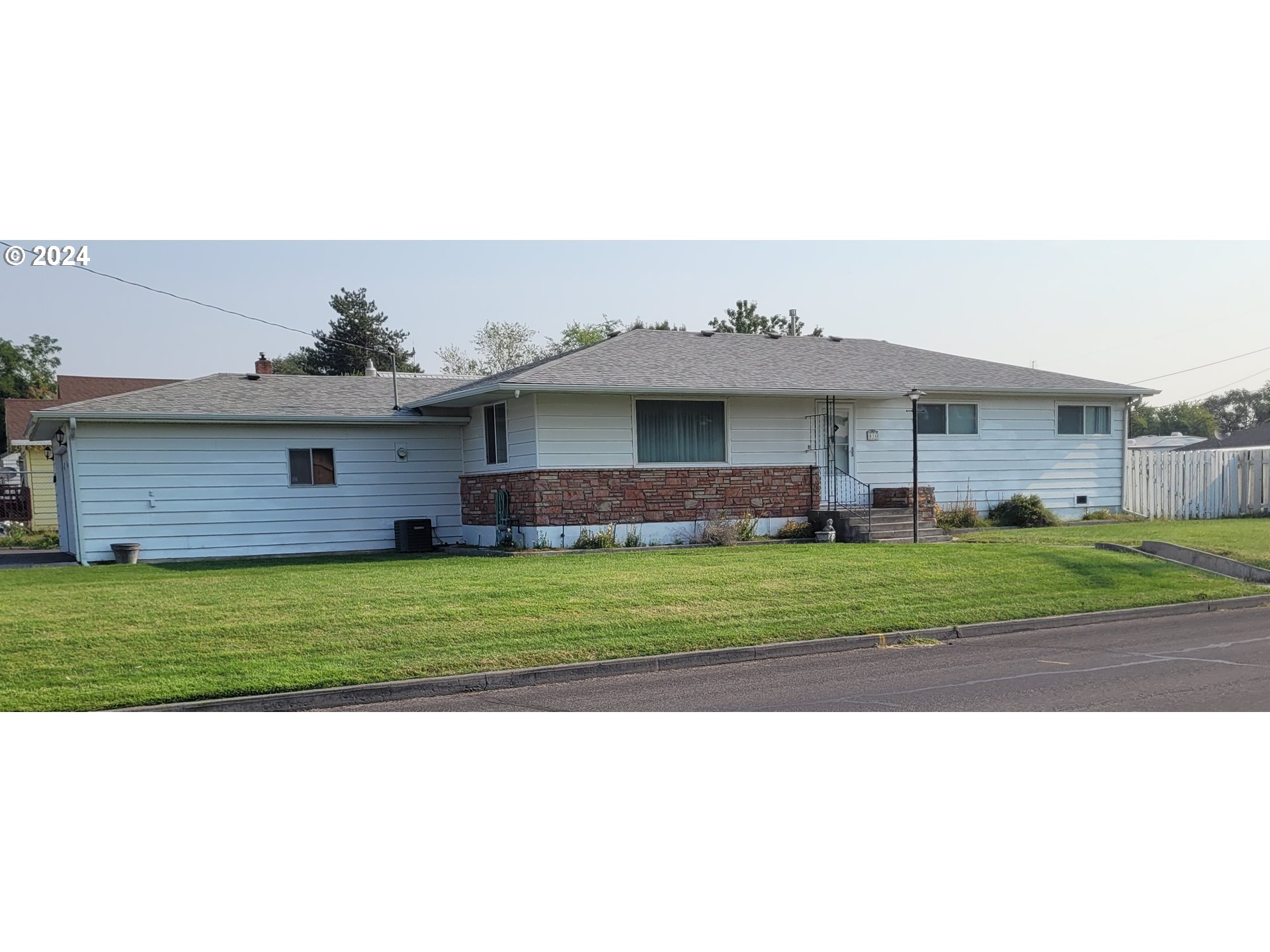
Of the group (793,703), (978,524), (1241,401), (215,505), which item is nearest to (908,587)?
(793,703)

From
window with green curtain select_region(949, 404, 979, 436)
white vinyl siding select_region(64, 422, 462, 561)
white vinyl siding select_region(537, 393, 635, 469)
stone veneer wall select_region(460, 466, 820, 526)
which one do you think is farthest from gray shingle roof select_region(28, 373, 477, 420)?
window with green curtain select_region(949, 404, 979, 436)

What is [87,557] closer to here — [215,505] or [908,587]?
[215,505]

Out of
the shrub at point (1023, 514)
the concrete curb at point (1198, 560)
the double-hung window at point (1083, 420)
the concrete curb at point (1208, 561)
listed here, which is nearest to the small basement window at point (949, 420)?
the shrub at point (1023, 514)

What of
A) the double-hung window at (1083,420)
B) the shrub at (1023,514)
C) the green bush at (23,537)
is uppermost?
the double-hung window at (1083,420)

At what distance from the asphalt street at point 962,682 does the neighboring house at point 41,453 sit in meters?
27.0

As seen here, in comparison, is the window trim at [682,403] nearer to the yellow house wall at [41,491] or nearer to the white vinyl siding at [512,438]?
the white vinyl siding at [512,438]

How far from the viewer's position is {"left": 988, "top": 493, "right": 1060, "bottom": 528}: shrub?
24.8 m

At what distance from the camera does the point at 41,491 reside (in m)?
35.7

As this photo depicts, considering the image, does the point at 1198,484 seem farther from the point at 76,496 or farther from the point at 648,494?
the point at 76,496

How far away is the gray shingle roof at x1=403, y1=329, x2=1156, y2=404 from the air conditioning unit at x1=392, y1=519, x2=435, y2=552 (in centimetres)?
258

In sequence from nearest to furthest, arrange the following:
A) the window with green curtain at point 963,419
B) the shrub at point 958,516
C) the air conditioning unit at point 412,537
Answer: the air conditioning unit at point 412,537 < the shrub at point 958,516 < the window with green curtain at point 963,419

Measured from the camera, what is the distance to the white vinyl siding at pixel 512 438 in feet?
67.8

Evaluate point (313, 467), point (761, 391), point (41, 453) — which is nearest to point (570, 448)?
point (761, 391)

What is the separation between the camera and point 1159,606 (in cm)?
1460
